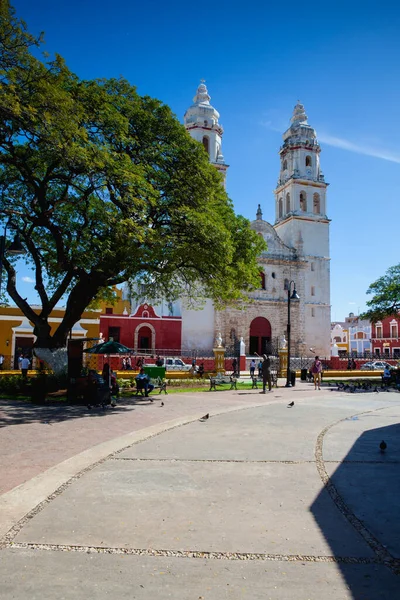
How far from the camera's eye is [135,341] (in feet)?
122

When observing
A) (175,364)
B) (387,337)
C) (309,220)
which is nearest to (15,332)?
(175,364)

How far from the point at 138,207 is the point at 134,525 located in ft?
33.6

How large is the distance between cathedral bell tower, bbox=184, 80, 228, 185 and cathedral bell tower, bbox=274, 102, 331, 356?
7262 mm

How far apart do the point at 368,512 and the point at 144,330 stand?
33.9m

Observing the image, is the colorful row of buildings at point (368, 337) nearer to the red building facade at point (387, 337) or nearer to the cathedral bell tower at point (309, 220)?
the red building facade at point (387, 337)

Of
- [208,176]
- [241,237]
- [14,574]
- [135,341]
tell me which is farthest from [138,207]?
[135,341]

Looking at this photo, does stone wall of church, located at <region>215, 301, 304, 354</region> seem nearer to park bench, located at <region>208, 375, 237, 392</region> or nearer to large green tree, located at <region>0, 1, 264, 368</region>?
park bench, located at <region>208, 375, 237, 392</region>

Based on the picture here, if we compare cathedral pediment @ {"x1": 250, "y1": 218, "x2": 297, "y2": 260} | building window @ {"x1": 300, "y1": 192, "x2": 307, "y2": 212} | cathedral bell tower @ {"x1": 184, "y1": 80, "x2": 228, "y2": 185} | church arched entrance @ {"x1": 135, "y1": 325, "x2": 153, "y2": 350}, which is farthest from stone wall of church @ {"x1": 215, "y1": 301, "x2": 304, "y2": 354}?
cathedral bell tower @ {"x1": 184, "y1": 80, "x2": 228, "y2": 185}

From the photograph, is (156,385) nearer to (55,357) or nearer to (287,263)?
(55,357)

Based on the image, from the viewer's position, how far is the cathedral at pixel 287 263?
41594 mm

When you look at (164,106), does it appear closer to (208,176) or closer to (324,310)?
(208,176)

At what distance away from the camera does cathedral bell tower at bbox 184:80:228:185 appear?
140 ft

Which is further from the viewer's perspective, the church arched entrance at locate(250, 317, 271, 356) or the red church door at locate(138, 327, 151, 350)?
the church arched entrance at locate(250, 317, 271, 356)

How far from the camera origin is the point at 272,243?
44312 mm
